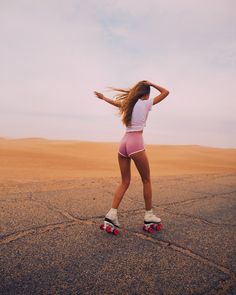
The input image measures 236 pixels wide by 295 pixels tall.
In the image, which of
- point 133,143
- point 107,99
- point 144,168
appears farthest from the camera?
point 107,99

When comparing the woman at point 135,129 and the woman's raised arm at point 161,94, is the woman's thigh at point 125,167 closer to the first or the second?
the woman at point 135,129

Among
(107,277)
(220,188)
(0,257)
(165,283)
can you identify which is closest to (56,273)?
(107,277)

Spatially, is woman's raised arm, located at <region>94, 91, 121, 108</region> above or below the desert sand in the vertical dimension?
above

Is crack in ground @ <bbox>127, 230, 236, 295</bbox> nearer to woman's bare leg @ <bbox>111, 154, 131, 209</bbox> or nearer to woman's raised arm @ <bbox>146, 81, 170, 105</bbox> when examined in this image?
woman's bare leg @ <bbox>111, 154, 131, 209</bbox>

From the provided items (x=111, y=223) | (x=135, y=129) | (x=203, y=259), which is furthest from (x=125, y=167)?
(x=203, y=259)

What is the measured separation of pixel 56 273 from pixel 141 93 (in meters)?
2.21

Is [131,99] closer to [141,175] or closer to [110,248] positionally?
[141,175]

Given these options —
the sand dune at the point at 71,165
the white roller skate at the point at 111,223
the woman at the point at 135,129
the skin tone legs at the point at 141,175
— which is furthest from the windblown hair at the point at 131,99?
the sand dune at the point at 71,165

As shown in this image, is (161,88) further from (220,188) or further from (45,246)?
(220,188)

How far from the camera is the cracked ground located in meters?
2.37

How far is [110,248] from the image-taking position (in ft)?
10.2

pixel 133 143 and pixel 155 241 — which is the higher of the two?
pixel 133 143

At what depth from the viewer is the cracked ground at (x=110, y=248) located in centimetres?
237

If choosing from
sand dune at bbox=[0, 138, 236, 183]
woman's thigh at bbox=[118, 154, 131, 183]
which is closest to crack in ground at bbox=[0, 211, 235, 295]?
woman's thigh at bbox=[118, 154, 131, 183]
